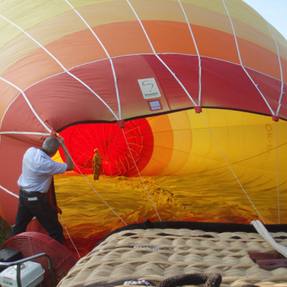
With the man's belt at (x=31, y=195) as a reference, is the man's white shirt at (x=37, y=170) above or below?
above

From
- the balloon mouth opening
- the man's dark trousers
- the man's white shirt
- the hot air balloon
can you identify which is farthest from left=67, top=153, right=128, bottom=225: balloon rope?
the man's white shirt

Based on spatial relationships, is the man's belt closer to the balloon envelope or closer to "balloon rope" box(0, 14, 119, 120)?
the balloon envelope

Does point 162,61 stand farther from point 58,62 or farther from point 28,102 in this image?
point 28,102

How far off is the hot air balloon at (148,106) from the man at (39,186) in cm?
8

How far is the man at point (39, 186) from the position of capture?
318cm

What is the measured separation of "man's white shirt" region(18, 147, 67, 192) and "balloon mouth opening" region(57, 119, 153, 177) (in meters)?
2.08

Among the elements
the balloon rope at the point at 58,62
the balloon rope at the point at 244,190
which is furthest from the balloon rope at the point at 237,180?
the balloon rope at the point at 58,62

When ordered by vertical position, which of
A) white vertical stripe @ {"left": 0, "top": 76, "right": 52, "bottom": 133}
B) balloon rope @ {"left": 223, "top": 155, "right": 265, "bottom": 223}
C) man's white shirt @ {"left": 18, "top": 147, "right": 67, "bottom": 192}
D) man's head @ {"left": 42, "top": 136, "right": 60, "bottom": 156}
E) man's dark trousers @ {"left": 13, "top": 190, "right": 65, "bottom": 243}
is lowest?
balloon rope @ {"left": 223, "top": 155, "right": 265, "bottom": 223}

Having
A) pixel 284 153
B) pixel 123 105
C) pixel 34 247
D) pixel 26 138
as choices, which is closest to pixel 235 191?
pixel 284 153

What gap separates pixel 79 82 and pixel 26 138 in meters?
0.52

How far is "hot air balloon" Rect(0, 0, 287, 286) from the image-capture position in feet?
10.9

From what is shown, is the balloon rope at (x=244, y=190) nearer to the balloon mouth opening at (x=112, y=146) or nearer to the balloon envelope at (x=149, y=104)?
the balloon envelope at (x=149, y=104)

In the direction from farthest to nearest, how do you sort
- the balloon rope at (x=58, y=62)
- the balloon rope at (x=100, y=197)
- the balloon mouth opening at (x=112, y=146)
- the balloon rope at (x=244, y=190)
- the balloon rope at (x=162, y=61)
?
the balloon mouth opening at (x=112, y=146), the balloon rope at (x=244, y=190), the balloon rope at (x=100, y=197), the balloon rope at (x=162, y=61), the balloon rope at (x=58, y=62)

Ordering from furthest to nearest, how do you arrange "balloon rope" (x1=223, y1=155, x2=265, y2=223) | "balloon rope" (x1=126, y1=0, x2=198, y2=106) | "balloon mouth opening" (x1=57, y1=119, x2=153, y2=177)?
"balloon mouth opening" (x1=57, y1=119, x2=153, y2=177)
"balloon rope" (x1=223, y1=155, x2=265, y2=223)
"balloon rope" (x1=126, y1=0, x2=198, y2=106)
